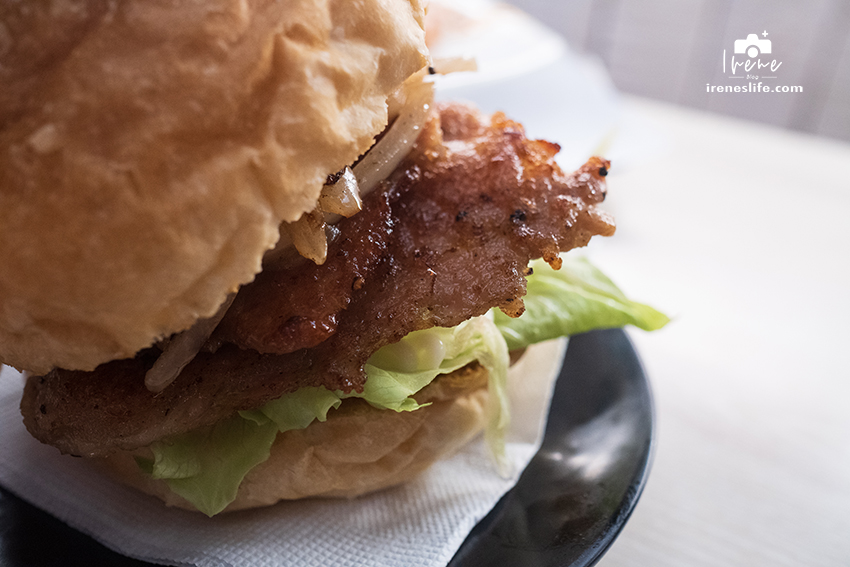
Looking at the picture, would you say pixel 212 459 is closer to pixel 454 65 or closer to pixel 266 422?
pixel 266 422

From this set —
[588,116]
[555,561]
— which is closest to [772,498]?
[555,561]

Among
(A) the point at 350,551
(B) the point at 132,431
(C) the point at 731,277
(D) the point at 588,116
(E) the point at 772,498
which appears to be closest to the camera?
(B) the point at 132,431

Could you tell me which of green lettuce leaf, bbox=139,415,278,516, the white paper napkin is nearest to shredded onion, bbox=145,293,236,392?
green lettuce leaf, bbox=139,415,278,516

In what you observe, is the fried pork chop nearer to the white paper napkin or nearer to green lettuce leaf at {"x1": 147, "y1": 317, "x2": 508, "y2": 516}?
green lettuce leaf at {"x1": 147, "y1": 317, "x2": 508, "y2": 516}

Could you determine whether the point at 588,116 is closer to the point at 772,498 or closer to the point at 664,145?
the point at 664,145

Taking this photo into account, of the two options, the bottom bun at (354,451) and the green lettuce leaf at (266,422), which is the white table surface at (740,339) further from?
the green lettuce leaf at (266,422)
